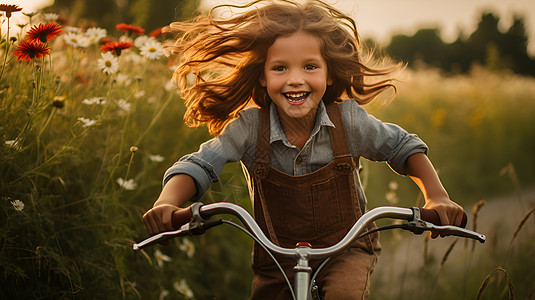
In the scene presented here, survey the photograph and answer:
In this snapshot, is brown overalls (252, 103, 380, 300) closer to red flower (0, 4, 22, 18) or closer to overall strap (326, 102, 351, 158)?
overall strap (326, 102, 351, 158)

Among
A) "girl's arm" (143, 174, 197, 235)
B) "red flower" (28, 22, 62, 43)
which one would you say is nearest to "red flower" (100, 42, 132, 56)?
"red flower" (28, 22, 62, 43)

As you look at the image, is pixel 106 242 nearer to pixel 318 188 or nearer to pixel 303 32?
pixel 318 188

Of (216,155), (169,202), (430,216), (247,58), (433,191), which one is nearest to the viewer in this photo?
(430,216)

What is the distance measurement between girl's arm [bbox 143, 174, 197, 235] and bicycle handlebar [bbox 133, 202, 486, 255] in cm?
4

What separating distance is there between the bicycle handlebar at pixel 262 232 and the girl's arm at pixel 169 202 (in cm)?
4

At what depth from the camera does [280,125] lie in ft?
8.59

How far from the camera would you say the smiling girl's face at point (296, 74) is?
2.44 metres

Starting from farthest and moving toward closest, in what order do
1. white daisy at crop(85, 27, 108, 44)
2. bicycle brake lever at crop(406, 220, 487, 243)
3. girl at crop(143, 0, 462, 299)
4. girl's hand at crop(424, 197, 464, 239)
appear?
white daisy at crop(85, 27, 108, 44) < girl at crop(143, 0, 462, 299) < girl's hand at crop(424, 197, 464, 239) < bicycle brake lever at crop(406, 220, 487, 243)

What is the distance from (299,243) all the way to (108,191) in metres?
1.82

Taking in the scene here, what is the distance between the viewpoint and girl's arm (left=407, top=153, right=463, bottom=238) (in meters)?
1.90

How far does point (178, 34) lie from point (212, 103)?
504mm

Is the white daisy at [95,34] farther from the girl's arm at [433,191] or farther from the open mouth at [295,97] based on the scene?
the girl's arm at [433,191]

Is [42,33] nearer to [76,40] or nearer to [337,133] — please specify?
[76,40]

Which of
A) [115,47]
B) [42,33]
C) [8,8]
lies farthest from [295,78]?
[8,8]
